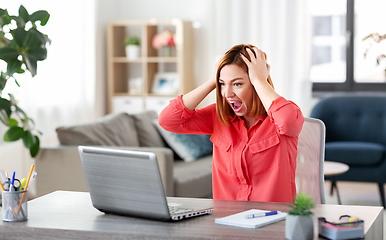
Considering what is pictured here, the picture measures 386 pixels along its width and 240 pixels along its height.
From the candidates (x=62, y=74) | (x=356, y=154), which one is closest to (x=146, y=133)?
(x=62, y=74)

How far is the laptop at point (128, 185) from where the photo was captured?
51.8 inches

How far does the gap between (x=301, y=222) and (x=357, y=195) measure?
363 centimetres

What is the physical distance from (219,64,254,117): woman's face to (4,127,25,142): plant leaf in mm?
2024

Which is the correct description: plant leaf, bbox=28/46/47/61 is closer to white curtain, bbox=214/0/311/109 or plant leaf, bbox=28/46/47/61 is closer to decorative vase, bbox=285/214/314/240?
decorative vase, bbox=285/214/314/240

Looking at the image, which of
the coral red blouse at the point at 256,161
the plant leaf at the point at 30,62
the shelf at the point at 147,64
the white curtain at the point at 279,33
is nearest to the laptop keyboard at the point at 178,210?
the coral red blouse at the point at 256,161

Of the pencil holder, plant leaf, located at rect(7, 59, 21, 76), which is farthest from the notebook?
plant leaf, located at rect(7, 59, 21, 76)

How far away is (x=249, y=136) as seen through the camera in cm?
177

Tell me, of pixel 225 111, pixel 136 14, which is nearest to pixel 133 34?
pixel 136 14

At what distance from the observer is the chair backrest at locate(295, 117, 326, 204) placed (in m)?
1.94

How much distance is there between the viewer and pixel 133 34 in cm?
594

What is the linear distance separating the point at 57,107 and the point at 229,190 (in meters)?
3.30

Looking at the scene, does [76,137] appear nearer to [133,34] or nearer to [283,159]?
[283,159]

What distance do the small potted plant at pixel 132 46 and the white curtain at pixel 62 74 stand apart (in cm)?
40

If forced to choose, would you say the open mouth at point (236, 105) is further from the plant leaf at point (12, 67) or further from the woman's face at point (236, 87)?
the plant leaf at point (12, 67)
